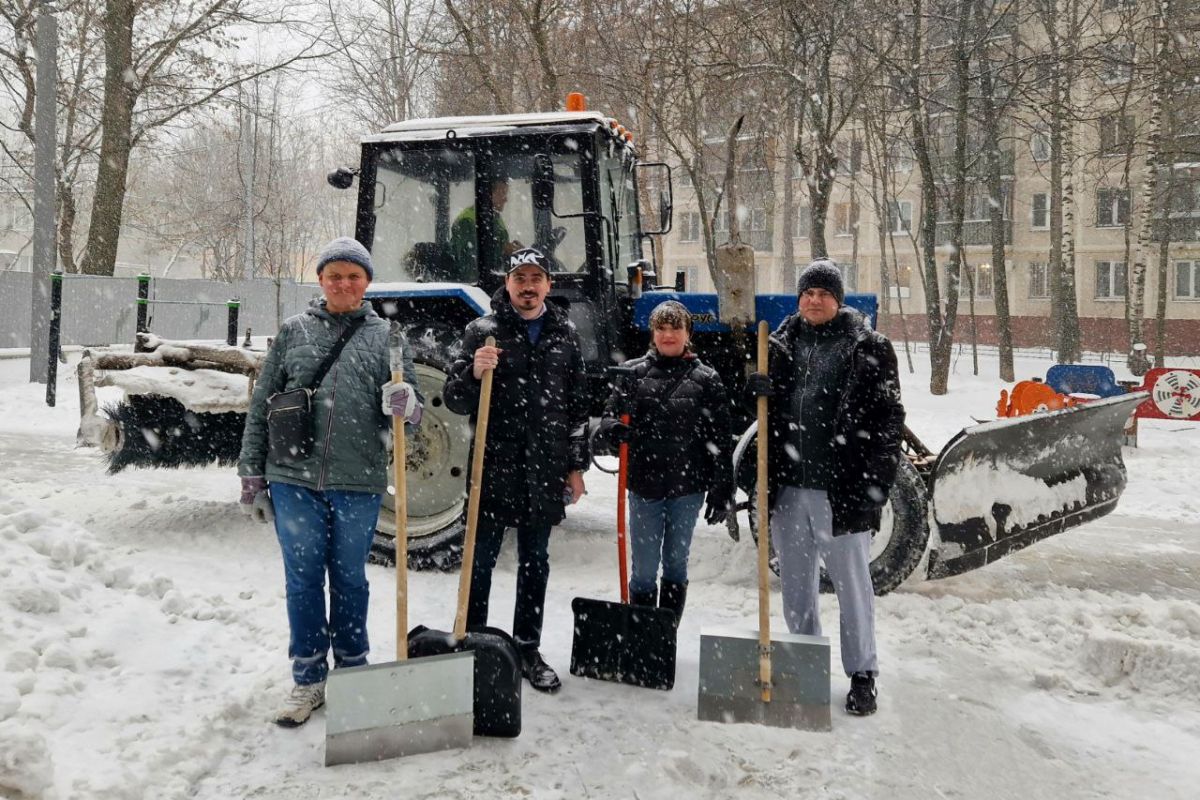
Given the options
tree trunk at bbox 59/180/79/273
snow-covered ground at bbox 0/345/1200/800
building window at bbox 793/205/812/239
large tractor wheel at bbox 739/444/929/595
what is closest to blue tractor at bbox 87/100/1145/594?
large tractor wheel at bbox 739/444/929/595

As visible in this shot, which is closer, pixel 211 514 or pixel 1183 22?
pixel 211 514

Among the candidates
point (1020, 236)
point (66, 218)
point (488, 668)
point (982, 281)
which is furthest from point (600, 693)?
point (982, 281)

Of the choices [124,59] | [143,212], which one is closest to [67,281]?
[124,59]

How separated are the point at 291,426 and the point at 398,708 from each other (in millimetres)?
1020

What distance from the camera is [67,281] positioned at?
16.4 m

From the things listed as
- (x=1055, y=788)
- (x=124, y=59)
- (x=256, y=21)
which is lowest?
(x=1055, y=788)

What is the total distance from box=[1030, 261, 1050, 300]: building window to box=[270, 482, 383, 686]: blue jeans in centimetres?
3092

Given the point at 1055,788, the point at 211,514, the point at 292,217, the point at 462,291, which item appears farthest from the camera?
the point at 292,217

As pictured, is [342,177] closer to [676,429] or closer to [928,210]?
[676,429]

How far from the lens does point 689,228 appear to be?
126ft

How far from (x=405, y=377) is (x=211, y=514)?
10.7ft

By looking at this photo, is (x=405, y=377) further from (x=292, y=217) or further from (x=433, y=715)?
(x=292, y=217)

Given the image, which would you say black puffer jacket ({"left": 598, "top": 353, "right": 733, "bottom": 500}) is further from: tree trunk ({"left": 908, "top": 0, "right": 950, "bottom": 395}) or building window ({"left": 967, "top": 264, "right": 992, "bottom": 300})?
building window ({"left": 967, "top": 264, "right": 992, "bottom": 300})

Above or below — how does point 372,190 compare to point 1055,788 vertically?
above
